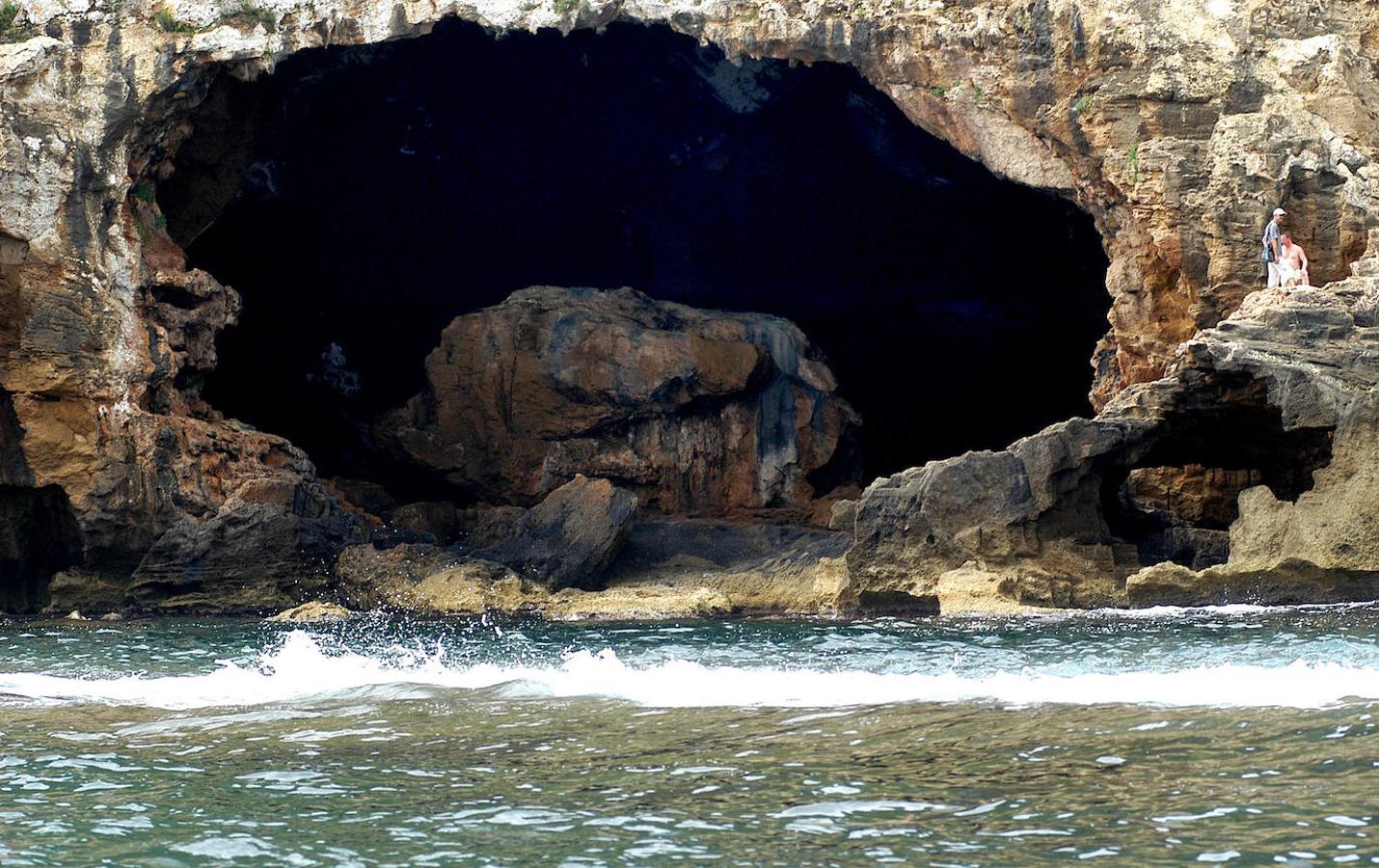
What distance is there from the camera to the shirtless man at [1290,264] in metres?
17.2

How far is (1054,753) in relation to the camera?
7.42 meters

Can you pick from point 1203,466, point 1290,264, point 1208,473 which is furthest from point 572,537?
point 1290,264

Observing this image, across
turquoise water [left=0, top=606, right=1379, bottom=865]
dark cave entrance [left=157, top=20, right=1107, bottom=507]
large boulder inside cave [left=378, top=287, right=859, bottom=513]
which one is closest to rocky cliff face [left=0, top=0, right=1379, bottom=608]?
dark cave entrance [left=157, top=20, right=1107, bottom=507]

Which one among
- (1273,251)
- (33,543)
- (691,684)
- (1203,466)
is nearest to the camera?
(691,684)

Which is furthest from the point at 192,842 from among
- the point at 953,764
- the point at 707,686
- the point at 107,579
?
the point at 107,579

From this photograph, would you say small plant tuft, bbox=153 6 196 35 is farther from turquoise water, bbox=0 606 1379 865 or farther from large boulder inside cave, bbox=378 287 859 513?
turquoise water, bbox=0 606 1379 865

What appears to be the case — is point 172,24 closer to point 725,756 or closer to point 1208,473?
point 1208,473

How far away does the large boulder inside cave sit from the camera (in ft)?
91.5

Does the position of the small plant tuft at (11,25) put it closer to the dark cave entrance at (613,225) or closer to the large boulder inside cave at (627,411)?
the dark cave entrance at (613,225)

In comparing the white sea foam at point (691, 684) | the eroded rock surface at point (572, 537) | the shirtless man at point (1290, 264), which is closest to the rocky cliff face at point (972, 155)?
the shirtless man at point (1290, 264)

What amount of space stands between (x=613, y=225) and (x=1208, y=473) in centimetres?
1250

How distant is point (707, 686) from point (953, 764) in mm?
3577

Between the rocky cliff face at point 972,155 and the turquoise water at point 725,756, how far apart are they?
4658 millimetres

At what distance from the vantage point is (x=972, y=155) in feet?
68.5
